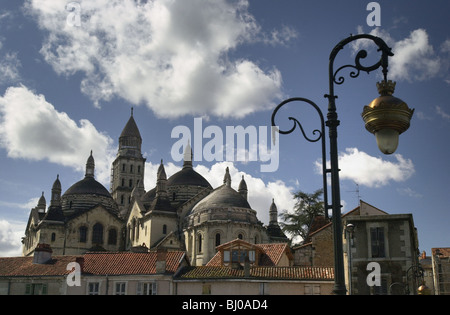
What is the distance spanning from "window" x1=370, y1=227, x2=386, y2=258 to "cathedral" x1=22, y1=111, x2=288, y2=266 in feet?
101

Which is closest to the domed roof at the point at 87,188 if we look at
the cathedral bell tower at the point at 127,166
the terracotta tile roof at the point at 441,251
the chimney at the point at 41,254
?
the cathedral bell tower at the point at 127,166

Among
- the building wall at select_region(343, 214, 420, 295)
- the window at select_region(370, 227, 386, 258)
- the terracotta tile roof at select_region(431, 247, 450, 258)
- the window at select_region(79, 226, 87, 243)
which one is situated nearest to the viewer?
the building wall at select_region(343, 214, 420, 295)

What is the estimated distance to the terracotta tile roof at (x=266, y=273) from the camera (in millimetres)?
34000

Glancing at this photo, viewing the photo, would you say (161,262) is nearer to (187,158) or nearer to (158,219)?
(158,219)

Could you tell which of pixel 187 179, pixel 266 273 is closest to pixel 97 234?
pixel 187 179

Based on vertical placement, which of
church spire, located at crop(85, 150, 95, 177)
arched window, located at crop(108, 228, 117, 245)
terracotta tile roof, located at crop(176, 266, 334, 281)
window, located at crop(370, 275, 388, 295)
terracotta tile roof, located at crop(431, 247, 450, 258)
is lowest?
window, located at crop(370, 275, 388, 295)

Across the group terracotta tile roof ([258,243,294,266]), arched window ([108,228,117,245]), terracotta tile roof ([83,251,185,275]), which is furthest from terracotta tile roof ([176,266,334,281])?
arched window ([108,228,117,245])

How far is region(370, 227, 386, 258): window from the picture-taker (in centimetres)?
2805

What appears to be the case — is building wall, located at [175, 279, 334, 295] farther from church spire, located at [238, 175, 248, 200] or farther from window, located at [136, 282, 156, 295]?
church spire, located at [238, 175, 248, 200]

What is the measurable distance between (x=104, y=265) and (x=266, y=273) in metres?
12.4
